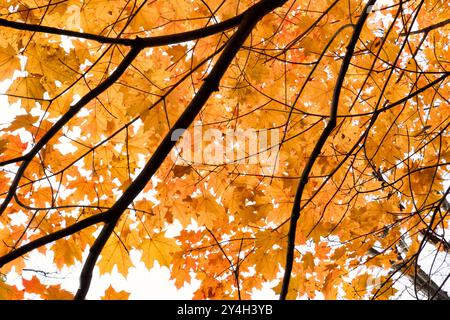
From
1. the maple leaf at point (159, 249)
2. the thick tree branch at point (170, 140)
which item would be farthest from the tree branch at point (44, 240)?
the maple leaf at point (159, 249)

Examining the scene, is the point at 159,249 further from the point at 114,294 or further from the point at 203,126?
the point at 203,126

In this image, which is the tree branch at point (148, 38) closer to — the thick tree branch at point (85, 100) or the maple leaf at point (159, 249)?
the thick tree branch at point (85, 100)

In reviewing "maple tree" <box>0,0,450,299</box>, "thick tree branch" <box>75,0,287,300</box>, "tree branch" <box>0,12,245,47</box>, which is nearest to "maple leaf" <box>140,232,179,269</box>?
"maple tree" <box>0,0,450,299</box>

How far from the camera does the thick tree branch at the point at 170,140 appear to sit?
1.29 metres

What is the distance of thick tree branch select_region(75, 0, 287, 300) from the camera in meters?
1.29

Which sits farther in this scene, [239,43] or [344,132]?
[344,132]

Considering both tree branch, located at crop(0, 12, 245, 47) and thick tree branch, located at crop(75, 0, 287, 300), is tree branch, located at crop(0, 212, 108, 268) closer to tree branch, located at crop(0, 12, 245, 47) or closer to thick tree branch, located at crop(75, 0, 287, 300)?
thick tree branch, located at crop(75, 0, 287, 300)

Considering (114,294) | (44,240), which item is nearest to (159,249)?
(114,294)

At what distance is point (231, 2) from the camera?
2275 mm
